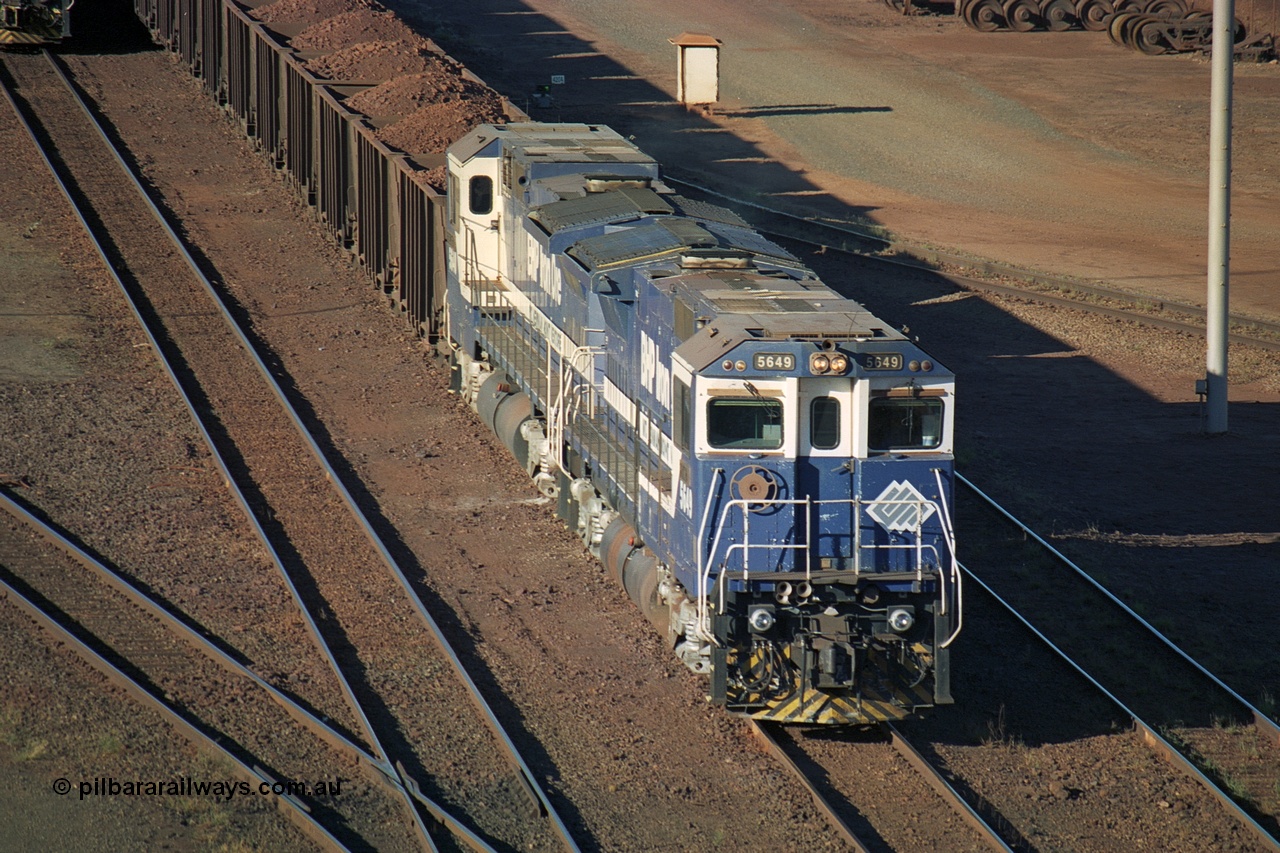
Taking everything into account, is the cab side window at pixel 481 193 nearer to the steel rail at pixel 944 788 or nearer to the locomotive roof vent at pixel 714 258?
the locomotive roof vent at pixel 714 258

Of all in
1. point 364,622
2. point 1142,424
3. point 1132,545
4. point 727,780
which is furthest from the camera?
point 1142,424

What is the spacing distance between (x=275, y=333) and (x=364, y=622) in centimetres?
1072

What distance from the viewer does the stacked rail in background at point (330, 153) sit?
81.6 ft

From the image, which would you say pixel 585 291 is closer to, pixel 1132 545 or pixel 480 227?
pixel 480 227

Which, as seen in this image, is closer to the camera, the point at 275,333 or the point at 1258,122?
the point at 275,333

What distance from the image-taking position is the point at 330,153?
29.5 m

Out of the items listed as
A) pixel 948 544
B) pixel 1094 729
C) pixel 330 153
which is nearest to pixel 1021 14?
pixel 330 153

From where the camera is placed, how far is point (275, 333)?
25766mm

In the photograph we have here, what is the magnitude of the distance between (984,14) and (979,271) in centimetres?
3120

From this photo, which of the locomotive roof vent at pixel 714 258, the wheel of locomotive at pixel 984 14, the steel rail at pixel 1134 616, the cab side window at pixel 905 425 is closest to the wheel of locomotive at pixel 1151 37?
the wheel of locomotive at pixel 984 14

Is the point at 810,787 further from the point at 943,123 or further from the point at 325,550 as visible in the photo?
the point at 943,123

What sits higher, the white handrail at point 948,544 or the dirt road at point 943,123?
the dirt road at point 943,123

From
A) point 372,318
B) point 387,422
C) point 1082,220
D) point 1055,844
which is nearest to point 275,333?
point 372,318

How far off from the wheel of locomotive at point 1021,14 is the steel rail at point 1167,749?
4839cm
